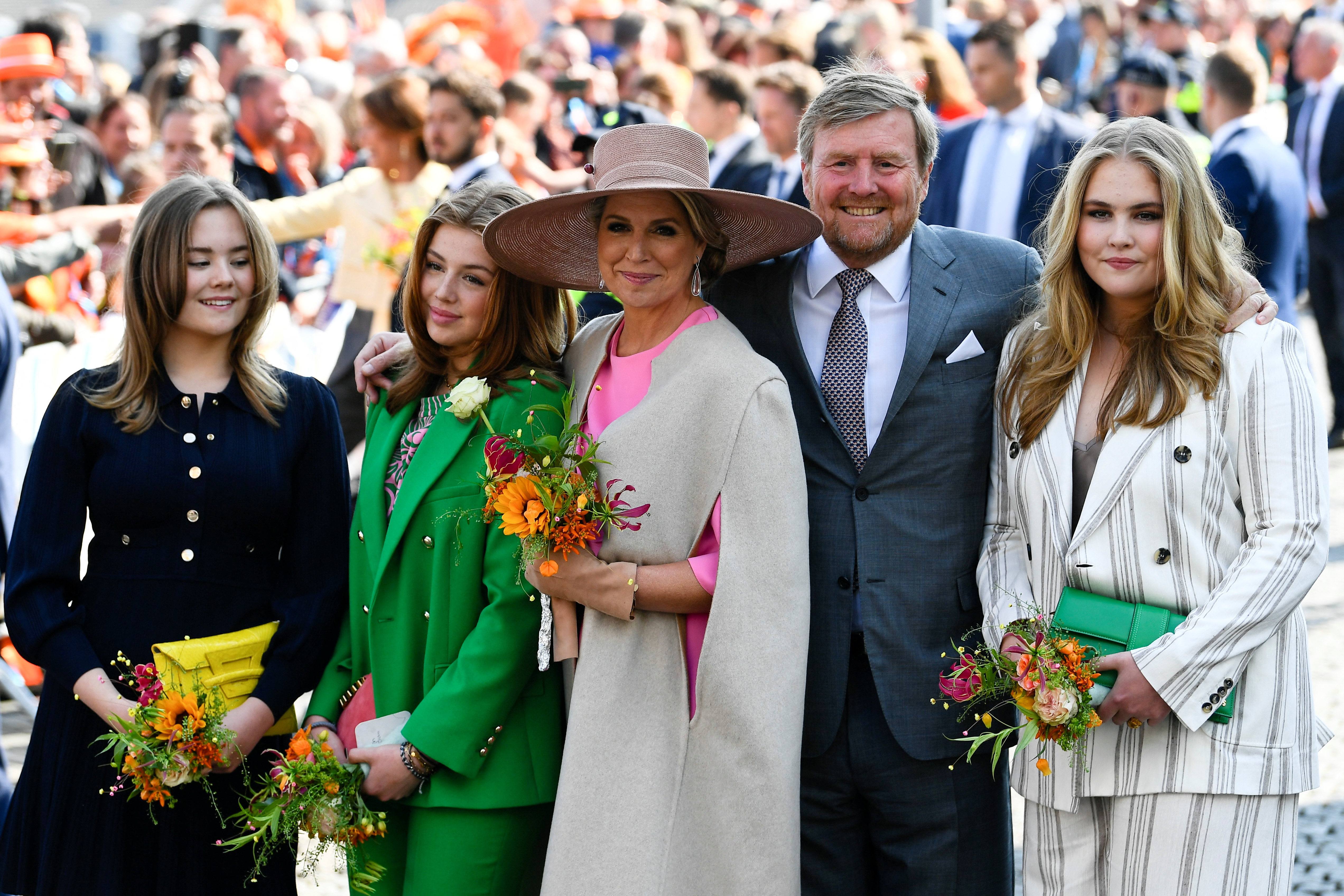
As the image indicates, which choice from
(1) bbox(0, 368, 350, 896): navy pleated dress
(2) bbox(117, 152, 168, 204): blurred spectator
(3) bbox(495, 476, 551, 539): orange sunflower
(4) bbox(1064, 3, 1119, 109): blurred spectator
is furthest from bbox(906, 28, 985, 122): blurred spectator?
(4) bbox(1064, 3, 1119, 109): blurred spectator

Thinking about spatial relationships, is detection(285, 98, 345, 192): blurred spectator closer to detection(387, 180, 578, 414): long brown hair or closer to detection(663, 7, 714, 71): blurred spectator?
detection(663, 7, 714, 71): blurred spectator

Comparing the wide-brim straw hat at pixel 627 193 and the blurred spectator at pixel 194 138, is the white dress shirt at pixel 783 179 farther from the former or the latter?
the wide-brim straw hat at pixel 627 193

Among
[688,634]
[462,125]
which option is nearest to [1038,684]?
[688,634]

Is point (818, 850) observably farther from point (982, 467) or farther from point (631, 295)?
point (631, 295)

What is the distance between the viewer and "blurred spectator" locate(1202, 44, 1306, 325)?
7480 millimetres

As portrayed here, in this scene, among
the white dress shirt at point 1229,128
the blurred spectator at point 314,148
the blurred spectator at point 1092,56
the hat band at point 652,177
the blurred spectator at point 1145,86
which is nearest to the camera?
the hat band at point 652,177

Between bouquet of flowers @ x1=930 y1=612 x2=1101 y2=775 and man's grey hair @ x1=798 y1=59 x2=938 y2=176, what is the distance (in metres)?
1.25

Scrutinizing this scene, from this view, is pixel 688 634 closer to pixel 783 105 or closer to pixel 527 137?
pixel 783 105

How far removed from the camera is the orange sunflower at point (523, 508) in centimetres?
288

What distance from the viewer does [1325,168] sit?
10.7 meters

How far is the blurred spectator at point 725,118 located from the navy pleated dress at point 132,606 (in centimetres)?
530

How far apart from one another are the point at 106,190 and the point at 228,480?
6.12 m

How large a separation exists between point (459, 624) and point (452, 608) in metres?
0.04

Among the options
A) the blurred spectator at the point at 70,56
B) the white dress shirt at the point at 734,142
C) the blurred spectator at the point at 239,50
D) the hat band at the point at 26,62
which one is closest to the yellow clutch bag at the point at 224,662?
the white dress shirt at the point at 734,142
